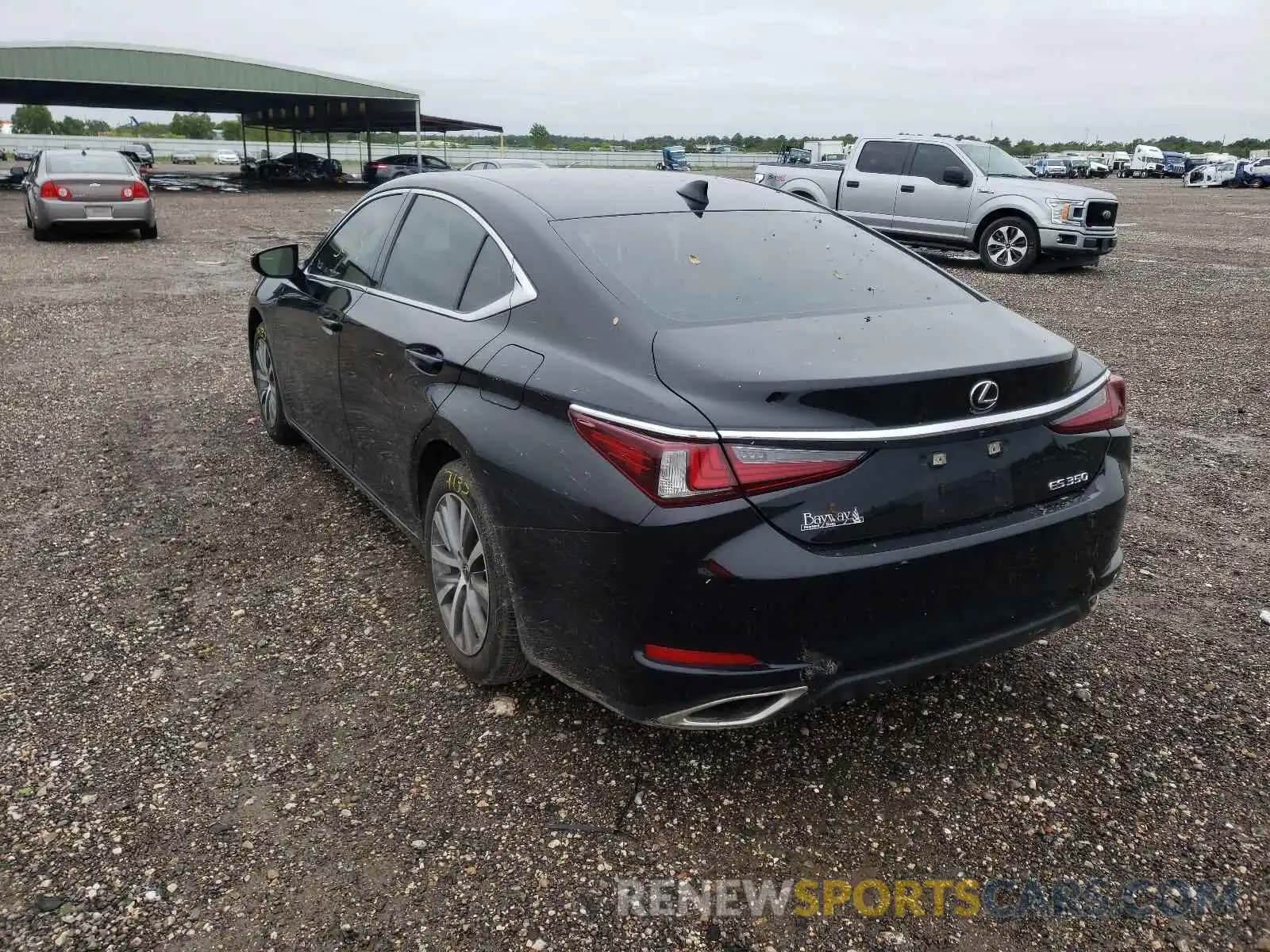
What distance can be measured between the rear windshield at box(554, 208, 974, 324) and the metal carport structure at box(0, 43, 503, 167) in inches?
1272

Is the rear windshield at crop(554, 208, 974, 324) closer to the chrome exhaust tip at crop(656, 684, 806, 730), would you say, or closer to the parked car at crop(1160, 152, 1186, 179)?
the chrome exhaust tip at crop(656, 684, 806, 730)

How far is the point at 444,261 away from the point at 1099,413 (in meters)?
2.25

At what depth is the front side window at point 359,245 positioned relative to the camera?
4.17m

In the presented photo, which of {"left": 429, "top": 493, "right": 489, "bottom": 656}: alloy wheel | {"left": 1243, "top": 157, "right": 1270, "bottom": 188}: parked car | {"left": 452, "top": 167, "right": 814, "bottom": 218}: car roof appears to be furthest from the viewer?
{"left": 1243, "top": 157, "right": 1270, "bottom": 188}: parked car

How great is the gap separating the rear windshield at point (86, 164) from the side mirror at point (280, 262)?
13.8 m

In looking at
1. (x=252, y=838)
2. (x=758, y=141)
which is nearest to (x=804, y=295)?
(x=252, y=838)

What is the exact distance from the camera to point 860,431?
2361 millimetres

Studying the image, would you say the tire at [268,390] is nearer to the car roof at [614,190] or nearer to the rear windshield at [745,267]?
the car roof at [614,190]

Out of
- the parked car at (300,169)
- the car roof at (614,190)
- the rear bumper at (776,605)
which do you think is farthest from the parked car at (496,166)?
the parked car at (300,169)

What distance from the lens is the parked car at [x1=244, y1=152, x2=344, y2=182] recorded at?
3953 centimetres

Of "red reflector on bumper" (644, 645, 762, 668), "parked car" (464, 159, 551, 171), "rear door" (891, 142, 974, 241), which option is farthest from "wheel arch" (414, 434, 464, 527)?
"rear door" (891, 142, 974, 241)

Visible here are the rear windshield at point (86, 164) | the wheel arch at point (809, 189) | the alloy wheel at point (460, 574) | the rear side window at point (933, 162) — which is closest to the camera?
the alloy wheel at point (460, 574)

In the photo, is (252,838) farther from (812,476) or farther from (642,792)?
(812,476)

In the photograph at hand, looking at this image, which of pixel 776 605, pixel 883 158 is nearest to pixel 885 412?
pixel 776 605
